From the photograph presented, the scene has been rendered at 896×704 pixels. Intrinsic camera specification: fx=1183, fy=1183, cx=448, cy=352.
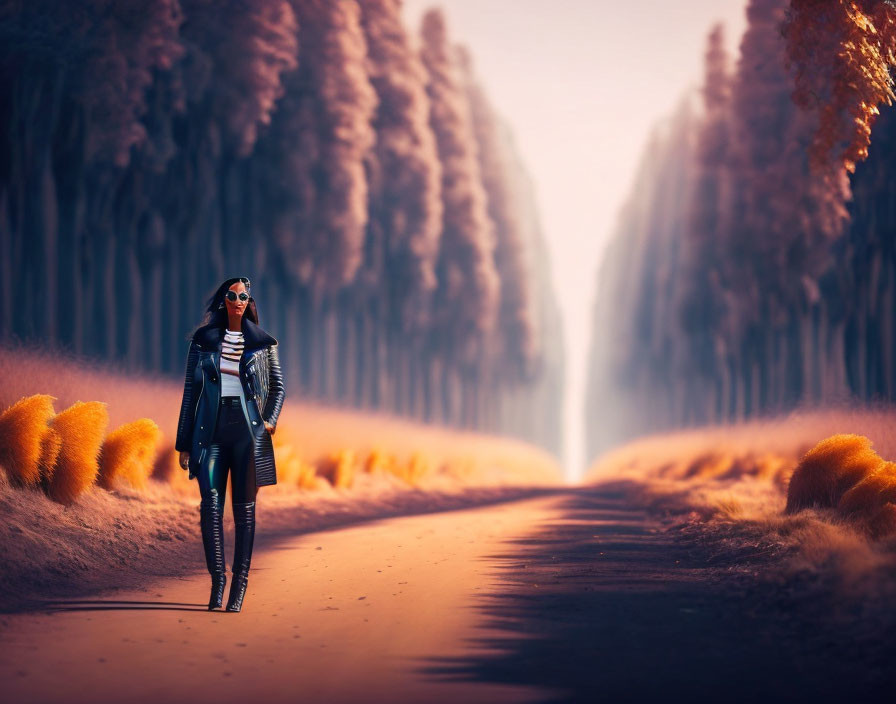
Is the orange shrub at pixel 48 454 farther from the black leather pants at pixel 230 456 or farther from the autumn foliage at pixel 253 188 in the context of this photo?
the autumn foliage at pixel 253 188

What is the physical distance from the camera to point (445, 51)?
5116 centimetres

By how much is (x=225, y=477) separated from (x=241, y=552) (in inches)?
22.6

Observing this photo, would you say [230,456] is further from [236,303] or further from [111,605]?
[111,605]

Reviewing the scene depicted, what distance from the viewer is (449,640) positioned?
7.63m

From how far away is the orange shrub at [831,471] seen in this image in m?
11.9

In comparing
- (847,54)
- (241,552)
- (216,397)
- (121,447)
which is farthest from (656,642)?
(847,54)

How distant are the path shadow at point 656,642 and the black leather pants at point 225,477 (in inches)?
76.1

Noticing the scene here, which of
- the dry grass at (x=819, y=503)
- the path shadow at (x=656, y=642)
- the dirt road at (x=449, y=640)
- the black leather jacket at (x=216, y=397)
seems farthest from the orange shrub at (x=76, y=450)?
the dry grass at (x=819, y=503)

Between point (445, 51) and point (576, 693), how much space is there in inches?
1861

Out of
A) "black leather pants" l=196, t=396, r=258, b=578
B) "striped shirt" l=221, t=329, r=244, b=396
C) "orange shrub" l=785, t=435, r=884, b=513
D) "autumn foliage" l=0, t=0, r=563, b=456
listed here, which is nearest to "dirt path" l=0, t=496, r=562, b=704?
"black leather pants" l=196, t=396, r=258, b=578

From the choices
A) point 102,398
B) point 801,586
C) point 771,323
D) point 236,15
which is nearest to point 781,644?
point 801,586

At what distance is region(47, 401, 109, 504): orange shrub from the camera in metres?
11.6

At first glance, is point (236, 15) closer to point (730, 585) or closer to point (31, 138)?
point (31, 138)

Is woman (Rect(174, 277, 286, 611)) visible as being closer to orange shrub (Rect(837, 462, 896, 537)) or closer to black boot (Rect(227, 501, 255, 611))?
black boot (Rect(227, 501, 255, 611))
